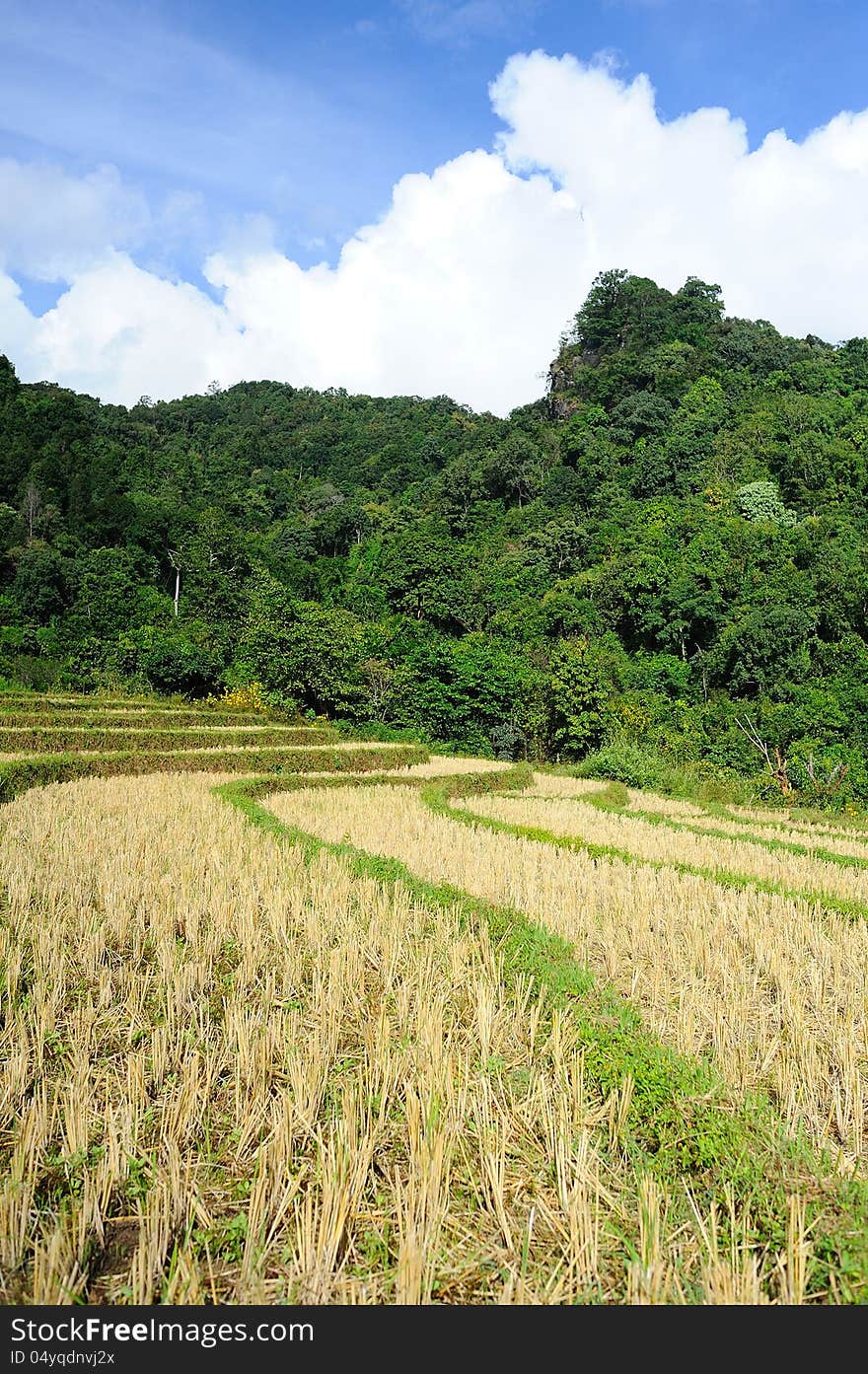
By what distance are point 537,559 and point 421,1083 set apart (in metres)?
42.2

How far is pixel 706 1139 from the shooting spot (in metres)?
3.16

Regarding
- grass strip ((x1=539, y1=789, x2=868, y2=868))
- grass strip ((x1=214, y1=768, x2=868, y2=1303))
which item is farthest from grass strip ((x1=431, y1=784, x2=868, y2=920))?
grass strip ((x1=214, y1=768, x2=868, y2=1303))

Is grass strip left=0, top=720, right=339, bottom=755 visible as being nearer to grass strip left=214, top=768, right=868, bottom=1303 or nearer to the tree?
the tree

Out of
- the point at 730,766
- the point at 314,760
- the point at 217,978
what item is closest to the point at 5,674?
the point at 314,760

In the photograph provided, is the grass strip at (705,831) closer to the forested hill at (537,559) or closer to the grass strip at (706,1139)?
the forested hill at (537,559)

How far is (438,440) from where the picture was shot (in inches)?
2726

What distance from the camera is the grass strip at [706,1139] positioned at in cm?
267

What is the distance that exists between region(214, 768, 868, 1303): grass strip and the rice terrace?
0.02 m

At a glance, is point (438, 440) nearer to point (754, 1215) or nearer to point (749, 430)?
point (749, 430)

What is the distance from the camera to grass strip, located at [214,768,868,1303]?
2.67m

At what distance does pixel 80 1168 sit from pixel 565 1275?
6.41ft

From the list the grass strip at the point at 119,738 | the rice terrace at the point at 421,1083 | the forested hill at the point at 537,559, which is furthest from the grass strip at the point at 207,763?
the forested hill at the point at 537,559

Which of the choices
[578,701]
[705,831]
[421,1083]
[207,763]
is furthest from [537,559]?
[421,1083]

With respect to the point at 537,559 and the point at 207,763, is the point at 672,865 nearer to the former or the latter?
the point at 207,763
